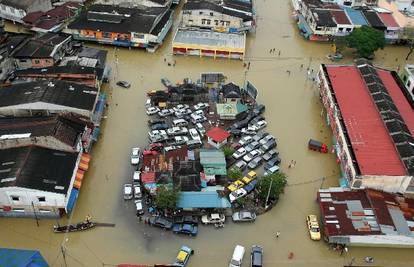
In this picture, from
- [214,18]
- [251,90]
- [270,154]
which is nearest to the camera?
[270,154]

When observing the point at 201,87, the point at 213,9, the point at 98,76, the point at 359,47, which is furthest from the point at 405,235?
the point at 213,9

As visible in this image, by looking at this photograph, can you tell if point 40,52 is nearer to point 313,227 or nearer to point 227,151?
point 227,151

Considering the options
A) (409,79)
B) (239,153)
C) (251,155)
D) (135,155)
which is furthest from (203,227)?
(409,79)

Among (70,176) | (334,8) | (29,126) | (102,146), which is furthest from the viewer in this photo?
(334,8)

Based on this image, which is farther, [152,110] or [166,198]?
[152,110]

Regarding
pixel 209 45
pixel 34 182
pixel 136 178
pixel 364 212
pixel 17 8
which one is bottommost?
pixel 136 178

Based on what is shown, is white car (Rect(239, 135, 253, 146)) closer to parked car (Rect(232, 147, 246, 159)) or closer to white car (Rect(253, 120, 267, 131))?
parked car (Rect(232, 147, 246, 159))

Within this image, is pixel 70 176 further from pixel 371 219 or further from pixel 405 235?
pixel 405 235
